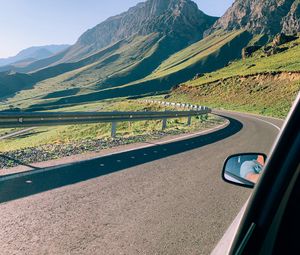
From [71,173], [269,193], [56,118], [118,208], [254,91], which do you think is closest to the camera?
[269,193]

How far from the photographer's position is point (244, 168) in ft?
9.05

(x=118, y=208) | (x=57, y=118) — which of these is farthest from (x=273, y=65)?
(x=118, y=208)

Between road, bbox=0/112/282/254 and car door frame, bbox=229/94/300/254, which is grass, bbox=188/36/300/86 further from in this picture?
car door frame, bbox=229/94/300/254

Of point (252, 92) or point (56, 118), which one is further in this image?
point (252, 92)

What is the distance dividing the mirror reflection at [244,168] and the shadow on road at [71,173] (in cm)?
424

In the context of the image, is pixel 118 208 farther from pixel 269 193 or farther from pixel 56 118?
pixel 56 118

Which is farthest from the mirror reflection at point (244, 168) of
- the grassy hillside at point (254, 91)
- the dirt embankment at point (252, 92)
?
the dirt embankment at point (252, 92)

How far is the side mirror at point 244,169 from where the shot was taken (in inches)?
106

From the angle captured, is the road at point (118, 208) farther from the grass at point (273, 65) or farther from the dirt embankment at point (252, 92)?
the grass at point (273, 65)

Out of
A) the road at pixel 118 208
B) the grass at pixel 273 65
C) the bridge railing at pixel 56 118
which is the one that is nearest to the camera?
the road at pixel 118 208

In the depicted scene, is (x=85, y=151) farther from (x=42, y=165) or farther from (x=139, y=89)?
(x=139, y=89)

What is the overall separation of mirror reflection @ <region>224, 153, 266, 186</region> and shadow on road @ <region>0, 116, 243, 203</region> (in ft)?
13.9

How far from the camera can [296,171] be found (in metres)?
1.74

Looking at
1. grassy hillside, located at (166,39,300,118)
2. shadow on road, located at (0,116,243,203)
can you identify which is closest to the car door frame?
shadow on road, located at (0,116,243,203)
